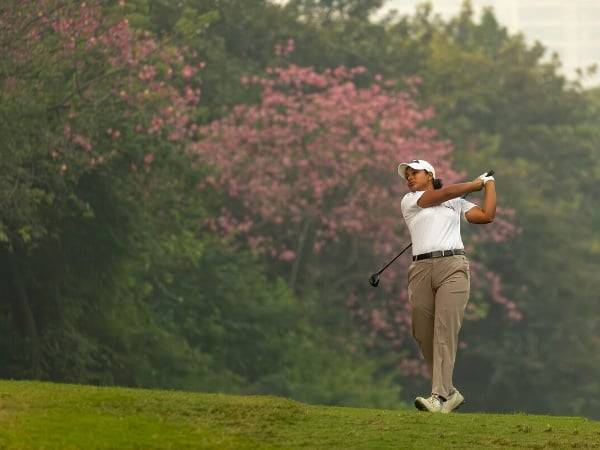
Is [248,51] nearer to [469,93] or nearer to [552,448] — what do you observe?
[469,93]

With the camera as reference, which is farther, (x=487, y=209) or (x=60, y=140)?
(x=60, y=140)

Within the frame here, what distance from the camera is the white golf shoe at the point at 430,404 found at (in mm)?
13586

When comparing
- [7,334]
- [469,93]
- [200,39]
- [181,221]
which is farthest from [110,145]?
[469,93]

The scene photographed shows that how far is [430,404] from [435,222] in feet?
4.22

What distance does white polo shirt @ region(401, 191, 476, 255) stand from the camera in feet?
45.0

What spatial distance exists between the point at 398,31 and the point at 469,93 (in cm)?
270

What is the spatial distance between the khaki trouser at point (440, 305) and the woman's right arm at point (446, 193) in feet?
1.45

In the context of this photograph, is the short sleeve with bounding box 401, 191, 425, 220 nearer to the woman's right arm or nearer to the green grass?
the woman's right arm

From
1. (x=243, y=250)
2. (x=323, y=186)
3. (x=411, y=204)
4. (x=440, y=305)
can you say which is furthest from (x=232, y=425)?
(x=323, y=186)

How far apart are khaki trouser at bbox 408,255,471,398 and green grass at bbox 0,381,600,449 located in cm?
59

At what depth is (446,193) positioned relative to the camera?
44.4 feet

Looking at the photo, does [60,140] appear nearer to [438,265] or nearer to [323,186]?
[438,265]

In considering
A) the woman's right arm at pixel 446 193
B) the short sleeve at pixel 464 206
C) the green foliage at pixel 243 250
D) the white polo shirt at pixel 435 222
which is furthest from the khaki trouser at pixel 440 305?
the green foliage at pixel 243 250

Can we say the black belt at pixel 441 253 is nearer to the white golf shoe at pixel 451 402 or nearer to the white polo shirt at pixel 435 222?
the white polo shirt at pixel 435 222
